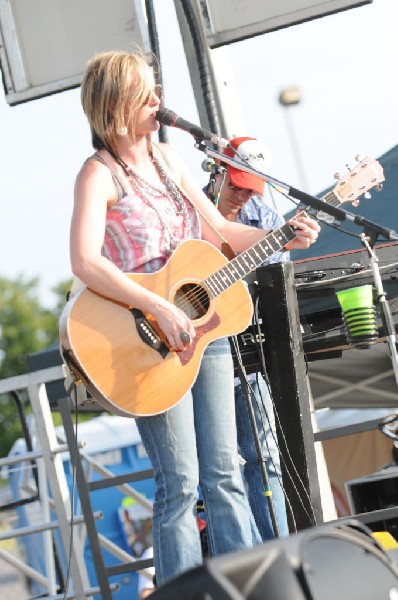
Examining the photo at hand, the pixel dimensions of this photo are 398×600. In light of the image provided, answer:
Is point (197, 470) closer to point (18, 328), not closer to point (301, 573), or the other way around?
point (301, 573)

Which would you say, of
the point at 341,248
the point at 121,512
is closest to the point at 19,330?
the point at 121,512

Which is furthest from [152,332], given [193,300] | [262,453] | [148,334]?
[262,453]

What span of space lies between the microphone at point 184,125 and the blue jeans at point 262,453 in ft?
2.90

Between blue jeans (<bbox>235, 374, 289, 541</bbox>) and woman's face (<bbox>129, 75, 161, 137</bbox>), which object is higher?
woman's face (<bbox>129, 75, 161, 137</bbox>)

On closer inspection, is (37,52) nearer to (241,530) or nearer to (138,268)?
(138,268)

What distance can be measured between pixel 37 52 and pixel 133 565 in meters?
3.17

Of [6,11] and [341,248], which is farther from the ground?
[6,11]

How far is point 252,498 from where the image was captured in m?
4.18

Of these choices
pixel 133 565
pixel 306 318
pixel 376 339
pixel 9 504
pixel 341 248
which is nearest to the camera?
Result: pixel 376 339

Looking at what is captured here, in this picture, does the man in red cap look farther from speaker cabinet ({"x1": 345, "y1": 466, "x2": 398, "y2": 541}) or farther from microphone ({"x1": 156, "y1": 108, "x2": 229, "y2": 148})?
speaker cabinet ({"x1": 345, "y1": 466, "x2": 398, "y2": 541})

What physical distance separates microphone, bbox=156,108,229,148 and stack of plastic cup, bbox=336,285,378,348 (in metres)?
0.70

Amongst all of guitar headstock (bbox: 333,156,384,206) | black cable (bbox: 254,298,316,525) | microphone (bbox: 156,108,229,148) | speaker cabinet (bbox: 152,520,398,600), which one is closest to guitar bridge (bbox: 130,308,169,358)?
black cable (bbox: 254,298,316,525)

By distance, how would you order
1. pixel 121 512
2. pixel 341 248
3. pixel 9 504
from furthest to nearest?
pixel 121 512 → pixel 341 248 → pixel 9 504

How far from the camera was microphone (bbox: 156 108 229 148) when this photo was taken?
141 inches
